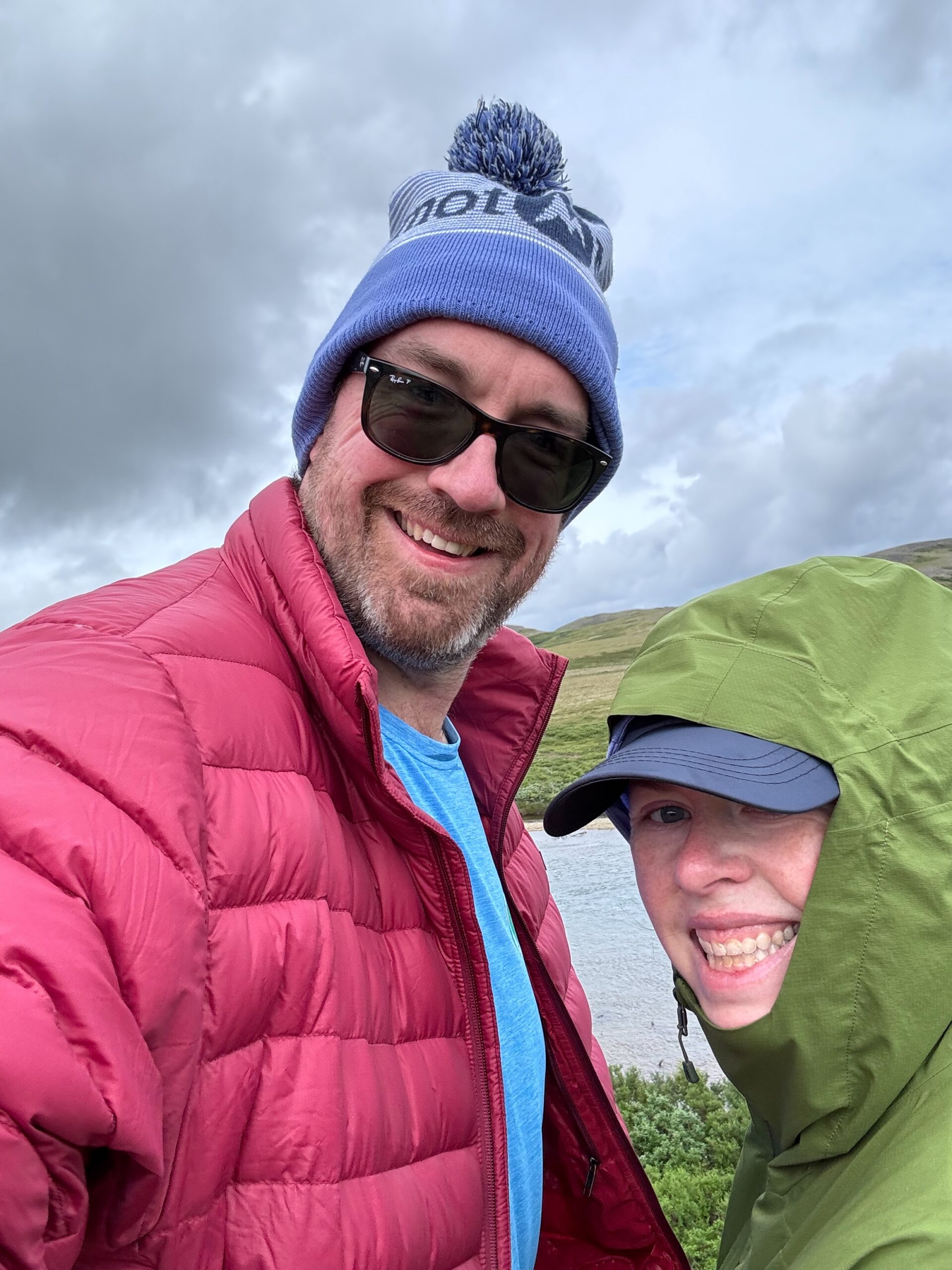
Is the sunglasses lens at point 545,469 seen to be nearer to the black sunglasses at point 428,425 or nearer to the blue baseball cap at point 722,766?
the black sunglasses at point 428,425

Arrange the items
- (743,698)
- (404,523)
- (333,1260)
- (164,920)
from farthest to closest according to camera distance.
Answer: (404,523) → (743,698) → (333,1260) → (164,920)

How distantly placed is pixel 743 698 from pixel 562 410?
1.32 m

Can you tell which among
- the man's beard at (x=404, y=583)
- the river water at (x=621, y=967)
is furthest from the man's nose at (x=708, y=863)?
the river water at (x=621, y=967)

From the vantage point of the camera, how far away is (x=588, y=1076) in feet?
8.06

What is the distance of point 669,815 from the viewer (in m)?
2.10

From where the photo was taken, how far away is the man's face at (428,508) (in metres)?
2.48

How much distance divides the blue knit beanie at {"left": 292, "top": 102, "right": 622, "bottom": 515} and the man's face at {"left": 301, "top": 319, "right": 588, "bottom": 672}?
74 millimetres

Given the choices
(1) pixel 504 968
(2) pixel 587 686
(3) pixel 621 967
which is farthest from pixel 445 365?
(2) pixel 587 686

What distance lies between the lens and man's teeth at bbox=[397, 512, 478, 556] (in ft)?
8.38

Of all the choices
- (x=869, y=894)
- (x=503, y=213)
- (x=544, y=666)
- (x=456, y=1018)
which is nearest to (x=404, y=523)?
(x=544, y=666)

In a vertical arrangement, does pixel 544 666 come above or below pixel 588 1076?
above

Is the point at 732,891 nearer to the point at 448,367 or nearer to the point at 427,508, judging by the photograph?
the point at 427,508

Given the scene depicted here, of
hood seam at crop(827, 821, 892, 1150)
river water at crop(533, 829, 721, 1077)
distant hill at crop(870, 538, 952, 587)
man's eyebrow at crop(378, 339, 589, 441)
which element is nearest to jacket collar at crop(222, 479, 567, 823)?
man's eyebrow at crop(378, 339, 589, 441)

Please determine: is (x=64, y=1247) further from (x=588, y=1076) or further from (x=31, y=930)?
(x=588, y=1076)
